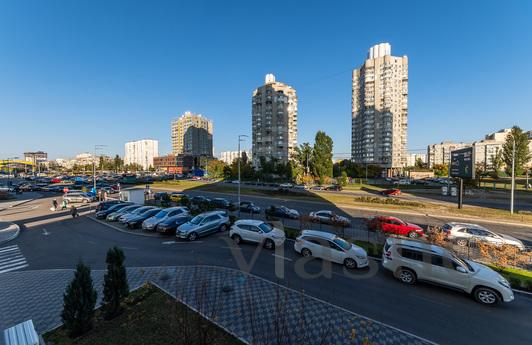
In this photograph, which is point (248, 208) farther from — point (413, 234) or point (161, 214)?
point (413, 234)

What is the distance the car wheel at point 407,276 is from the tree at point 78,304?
1184cm

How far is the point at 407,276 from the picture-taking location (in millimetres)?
10109

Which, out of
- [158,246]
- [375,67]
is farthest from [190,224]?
[375,67]

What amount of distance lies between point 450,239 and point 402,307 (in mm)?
11298

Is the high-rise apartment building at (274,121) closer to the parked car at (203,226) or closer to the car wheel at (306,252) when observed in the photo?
the parked car at (203,226)

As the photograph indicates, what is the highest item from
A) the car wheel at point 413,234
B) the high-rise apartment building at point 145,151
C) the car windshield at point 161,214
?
the high-rise apartment building at point 145,151

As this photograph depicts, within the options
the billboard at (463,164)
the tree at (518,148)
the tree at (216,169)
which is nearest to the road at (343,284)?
the billboard at (463,164)

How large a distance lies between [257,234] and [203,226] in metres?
4.78

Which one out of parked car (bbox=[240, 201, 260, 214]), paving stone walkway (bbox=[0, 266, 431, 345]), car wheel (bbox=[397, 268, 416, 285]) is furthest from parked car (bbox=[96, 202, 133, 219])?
car wheel (bbox=[397, 268, 416, 285])

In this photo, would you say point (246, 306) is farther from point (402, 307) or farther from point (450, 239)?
point (450, 239)

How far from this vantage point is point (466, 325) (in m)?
7.31

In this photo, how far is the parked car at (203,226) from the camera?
1625cm

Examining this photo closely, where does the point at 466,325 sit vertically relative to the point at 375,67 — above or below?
below

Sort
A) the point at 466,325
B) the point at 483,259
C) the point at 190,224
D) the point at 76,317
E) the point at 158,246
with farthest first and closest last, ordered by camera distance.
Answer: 1. the point at 190,224
2. the point at 158,246
3. the point at 483,259
4. the point at 466,325
5. the point at 76,317
